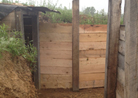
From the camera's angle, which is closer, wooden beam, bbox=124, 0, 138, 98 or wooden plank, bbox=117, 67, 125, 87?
wooden beam, bbox=124, 0, 138, 98

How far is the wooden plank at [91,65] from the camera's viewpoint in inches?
214

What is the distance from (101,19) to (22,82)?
4829 millimetres

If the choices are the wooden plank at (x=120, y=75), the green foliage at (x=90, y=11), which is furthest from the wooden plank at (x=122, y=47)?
the green foliage at (x=90, y=11)

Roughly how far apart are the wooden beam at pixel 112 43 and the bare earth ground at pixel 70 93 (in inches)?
98.8

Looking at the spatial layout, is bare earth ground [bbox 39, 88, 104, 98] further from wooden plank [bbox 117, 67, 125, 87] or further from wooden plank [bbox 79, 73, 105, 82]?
wooden plank [bbox 117, 67, 125, 87]

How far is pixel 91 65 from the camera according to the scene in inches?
217

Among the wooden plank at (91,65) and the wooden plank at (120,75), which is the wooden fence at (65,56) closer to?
the wooden plank at (91,65)

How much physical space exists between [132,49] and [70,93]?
12.3ft

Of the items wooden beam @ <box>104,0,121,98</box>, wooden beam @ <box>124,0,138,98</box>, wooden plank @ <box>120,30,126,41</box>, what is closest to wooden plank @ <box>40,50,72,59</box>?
wooden beam @ <box>104,0,121,98</box>

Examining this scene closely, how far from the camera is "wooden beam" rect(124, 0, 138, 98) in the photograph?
1777mm

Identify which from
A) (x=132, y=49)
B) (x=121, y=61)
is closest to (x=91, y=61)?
(x=121, y=61)

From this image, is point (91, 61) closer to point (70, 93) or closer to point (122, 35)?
point (70, 93)

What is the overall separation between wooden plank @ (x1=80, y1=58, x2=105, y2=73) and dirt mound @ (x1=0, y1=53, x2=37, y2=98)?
9.15 feet

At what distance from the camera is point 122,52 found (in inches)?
95.1
